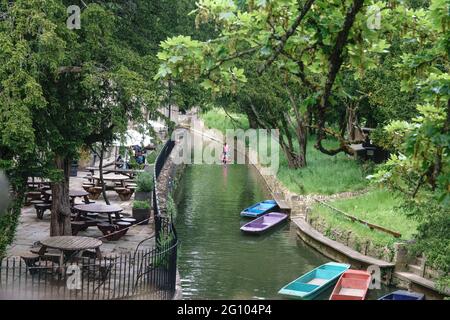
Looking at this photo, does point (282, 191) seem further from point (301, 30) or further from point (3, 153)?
point (301, 30)

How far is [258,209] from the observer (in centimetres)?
2950

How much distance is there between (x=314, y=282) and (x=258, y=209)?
11080 millimetres

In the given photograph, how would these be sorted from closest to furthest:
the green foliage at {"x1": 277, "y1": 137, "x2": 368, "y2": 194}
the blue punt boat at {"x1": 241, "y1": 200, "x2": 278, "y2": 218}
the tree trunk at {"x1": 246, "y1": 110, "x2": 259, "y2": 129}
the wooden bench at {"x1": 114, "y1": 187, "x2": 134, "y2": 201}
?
the wooden bench at {"x1": 114, "y1": 187, "x2": 134, "y2": 201}
the blue punt boat at {"x1": 241, "y1": 200, "x2": 278, "y2": 218}
the green foliage at {"x1": 277, "y1": 137, "x2": 368, "y2": 194}
the tree trunk at {"x1": 246, "y1": 110, "x2": 259, "y2": 129}

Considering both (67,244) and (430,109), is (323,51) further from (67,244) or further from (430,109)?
(67,244)

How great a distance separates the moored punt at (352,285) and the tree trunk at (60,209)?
285 inches

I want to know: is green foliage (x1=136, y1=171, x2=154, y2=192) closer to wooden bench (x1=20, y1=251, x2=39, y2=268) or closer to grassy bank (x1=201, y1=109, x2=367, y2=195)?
grassy bank (x1=201, y1=109, x2=367, y2=195)

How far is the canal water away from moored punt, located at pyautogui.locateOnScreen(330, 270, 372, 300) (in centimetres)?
49

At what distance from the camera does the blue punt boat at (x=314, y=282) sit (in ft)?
56.7

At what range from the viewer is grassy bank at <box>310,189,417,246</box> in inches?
838

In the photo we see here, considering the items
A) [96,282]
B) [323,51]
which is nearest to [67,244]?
[96,282]

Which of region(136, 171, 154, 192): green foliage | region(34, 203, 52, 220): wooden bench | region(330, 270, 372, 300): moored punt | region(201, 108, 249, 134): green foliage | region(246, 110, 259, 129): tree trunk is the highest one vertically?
region(201, 108, 249, 134): green foliage

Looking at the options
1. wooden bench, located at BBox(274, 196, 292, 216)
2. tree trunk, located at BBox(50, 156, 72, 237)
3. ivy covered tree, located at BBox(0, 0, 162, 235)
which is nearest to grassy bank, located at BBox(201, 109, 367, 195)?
wooden bench, located at BBox(274, 196, 292, 216)

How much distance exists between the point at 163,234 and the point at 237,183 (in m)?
23.1

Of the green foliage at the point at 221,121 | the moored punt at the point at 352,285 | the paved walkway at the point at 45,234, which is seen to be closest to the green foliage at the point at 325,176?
the paved walkway at the point at 45,234
